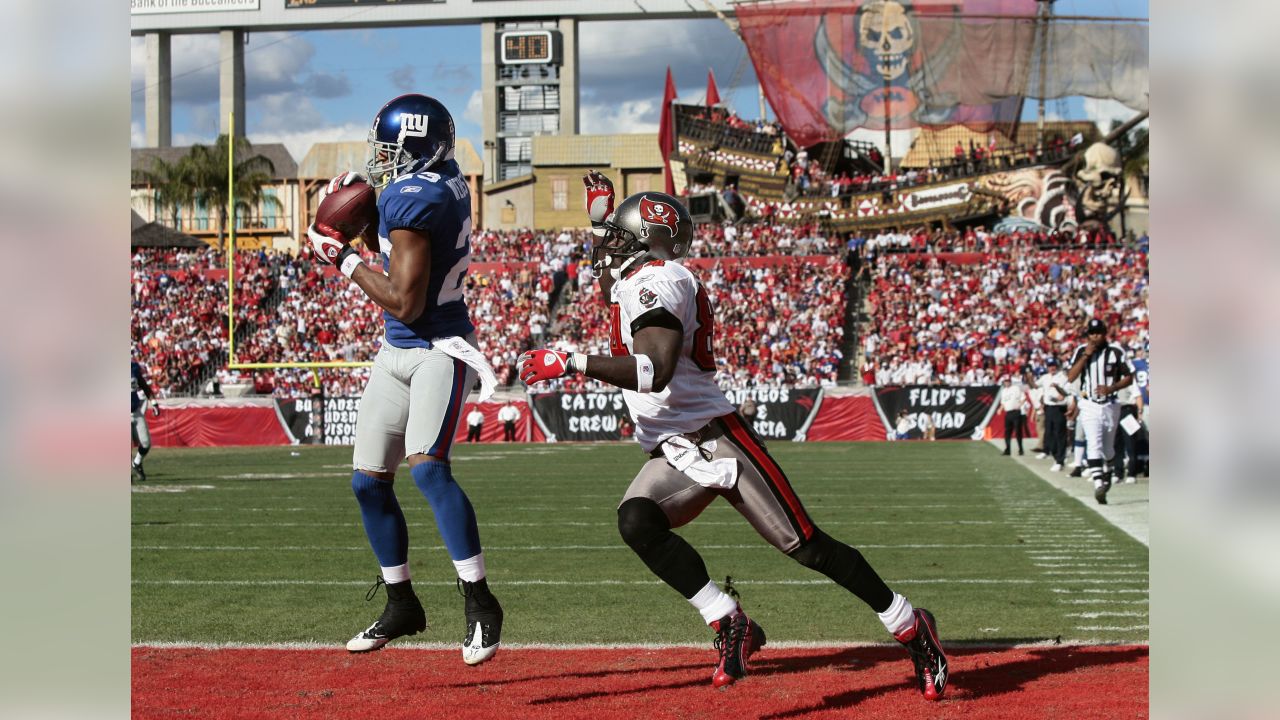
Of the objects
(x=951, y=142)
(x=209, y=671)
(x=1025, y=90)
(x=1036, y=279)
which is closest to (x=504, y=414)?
(x=1036, y=279)

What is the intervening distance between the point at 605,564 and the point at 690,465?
4351 millimetres

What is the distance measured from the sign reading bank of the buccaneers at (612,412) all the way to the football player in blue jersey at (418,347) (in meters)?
22.5

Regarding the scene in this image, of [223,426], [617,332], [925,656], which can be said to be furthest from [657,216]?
[223,426]

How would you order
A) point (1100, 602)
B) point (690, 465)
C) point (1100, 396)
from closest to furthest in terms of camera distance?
1. point (690, 465)
2. point (1100, 602)
3. point (1100, 396)

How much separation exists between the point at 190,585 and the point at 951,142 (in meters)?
53.0

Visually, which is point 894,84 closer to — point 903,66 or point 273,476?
point 903,66

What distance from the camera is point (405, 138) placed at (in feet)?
16.0

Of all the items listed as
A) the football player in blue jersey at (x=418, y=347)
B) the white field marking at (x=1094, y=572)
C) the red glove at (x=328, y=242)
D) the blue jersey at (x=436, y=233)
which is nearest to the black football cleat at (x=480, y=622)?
the football player in blue jersey at (x=418, y=347)

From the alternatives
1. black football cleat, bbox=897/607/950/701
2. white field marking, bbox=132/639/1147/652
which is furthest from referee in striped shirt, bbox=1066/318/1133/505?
black football cleat, bbox=897/607/950/701

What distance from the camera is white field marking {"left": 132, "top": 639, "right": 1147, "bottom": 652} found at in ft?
19.5

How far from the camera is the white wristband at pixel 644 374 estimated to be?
454cm

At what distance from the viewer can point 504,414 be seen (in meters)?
28.3

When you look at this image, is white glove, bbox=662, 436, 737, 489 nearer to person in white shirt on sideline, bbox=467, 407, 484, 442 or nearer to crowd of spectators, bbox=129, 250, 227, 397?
person in white shirt on sideline, bbox=467, 407, 484, 442

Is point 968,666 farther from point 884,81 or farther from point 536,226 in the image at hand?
point 536,226
